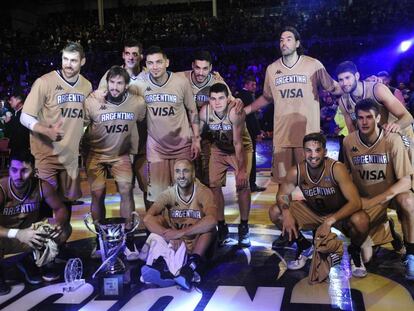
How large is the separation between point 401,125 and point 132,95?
2.35 meters

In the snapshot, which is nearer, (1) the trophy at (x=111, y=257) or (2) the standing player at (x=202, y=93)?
(1) the trophy at (x=111, y=257)

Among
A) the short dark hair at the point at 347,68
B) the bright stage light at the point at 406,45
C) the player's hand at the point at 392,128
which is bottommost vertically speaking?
the player's hand at the point at 392,128

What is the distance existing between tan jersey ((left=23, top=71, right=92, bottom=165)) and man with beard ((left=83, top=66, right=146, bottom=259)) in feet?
0.38

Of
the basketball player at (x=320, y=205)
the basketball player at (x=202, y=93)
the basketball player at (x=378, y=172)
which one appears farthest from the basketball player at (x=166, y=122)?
the basketball player at (x=378, y=172)

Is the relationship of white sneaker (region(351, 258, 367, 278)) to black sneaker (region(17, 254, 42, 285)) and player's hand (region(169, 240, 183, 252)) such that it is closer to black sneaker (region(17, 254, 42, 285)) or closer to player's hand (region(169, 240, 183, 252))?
player's hand (region(169, 240, 183, 252))

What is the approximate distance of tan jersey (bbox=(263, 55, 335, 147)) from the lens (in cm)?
445

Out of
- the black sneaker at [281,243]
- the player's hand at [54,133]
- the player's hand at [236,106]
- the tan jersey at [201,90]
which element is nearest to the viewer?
the player's hand at [54,133]

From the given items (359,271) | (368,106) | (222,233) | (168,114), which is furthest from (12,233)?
(368,106)

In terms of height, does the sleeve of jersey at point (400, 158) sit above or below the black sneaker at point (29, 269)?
above

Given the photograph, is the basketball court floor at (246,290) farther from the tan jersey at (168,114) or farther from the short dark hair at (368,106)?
the short dark hair at (368,106)

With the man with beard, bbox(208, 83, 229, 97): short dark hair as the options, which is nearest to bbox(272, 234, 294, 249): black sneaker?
the man with beard

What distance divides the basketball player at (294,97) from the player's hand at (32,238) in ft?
6.83

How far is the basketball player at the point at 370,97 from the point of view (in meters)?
4.09

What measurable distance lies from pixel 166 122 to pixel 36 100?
3.79ft
